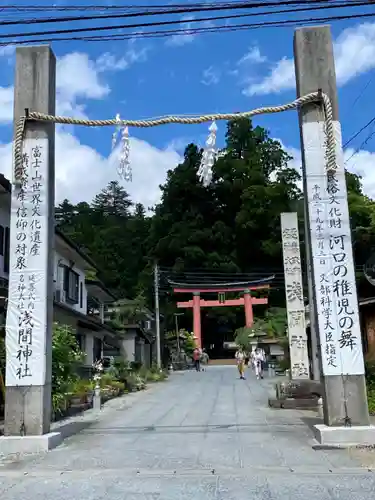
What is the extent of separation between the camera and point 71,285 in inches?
997

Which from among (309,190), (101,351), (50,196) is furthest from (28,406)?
(101,351)

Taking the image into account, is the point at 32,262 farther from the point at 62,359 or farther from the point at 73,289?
the point at 73,289

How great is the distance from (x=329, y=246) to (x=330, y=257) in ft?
0.58

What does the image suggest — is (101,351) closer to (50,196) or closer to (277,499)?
(50,196)

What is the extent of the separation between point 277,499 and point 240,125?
57951 mm

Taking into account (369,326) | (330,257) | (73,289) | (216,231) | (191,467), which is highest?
(216,231)

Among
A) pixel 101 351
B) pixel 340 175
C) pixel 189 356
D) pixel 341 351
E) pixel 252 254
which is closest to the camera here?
pixel 341 351

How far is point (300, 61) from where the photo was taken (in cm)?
884

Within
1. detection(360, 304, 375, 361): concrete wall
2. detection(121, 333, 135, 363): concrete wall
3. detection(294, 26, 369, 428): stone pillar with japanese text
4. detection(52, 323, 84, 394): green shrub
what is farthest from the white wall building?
detection(360, 304, 375, 361): concrete wall

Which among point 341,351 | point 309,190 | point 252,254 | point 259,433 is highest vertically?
point 252,254

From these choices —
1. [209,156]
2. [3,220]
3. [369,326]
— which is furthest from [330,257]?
[3,220]

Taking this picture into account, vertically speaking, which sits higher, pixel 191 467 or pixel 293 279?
pixel 293 279

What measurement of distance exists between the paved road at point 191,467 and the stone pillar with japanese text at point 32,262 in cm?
89

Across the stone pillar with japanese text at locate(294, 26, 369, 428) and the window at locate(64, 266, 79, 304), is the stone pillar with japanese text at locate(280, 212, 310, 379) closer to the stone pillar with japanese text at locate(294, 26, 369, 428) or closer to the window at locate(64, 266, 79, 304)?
the window at locate(64, 266, 79, 304)
